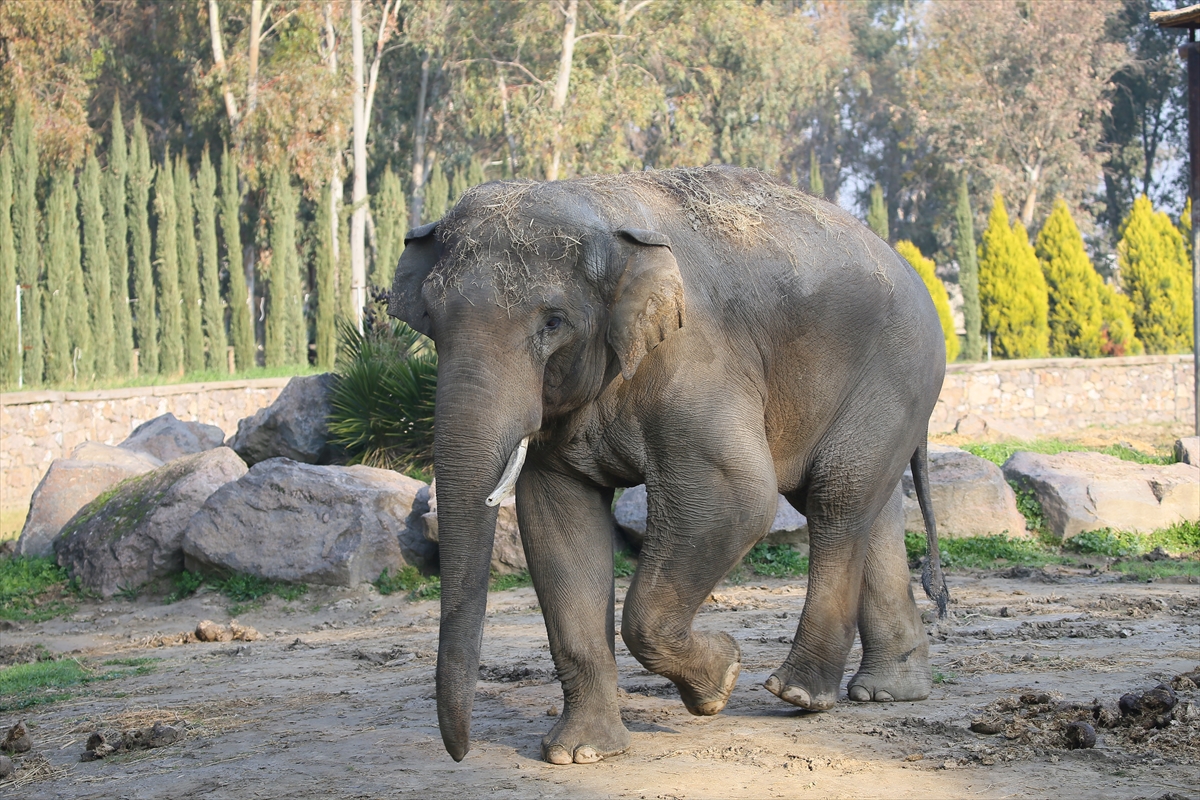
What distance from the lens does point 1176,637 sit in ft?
22.9

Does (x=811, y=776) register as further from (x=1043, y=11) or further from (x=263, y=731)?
(x=1043, y=11)

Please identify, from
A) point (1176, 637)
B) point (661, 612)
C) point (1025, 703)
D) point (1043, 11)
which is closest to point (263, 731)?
point (661, 612)

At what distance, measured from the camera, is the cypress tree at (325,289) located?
30156 mm

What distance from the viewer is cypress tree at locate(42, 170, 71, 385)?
2569cm

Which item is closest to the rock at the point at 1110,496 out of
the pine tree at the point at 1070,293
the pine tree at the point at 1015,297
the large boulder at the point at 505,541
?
the large boulder at the point at 505,541

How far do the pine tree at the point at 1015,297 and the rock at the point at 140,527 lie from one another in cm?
2596

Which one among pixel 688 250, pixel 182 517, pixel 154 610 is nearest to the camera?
pixel 688 250

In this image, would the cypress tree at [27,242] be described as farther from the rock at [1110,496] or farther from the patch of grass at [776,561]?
the rock at [1110,496]

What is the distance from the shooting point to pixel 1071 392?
81.1 feet

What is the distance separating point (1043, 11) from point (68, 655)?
4212 centimetres

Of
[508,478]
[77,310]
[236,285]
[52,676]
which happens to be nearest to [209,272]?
[236,285]

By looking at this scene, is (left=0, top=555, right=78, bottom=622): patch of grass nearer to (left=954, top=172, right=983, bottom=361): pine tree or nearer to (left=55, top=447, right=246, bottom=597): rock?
(left=55, top=447, right=246, bottom=597): rock

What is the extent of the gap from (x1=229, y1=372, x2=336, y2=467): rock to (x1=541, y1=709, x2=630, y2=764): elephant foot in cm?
932

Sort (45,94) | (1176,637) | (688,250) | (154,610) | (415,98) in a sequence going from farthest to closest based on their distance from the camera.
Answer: (415,98), (45,94), (154,610), (1176,637), (688,250)
